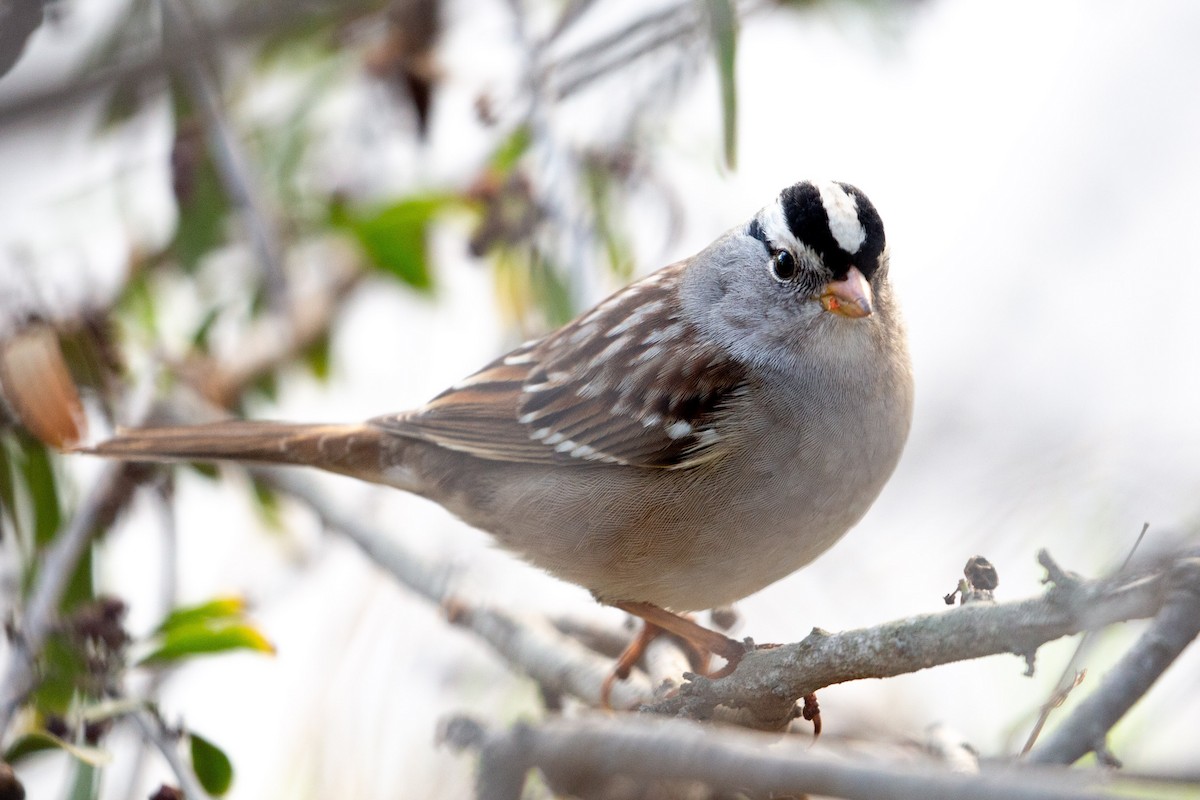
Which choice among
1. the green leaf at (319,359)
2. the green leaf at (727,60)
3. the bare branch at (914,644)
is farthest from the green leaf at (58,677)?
the green leaf at (727,60)

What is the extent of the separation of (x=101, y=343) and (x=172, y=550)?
738 millimetres

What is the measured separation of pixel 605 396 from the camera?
10.3 feet

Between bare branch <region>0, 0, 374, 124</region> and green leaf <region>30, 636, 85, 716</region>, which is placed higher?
bare branch <region>0, 0, 374, 124</region>

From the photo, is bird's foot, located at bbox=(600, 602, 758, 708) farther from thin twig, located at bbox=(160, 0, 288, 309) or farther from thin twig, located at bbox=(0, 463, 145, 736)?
thin twig, located at bbox=(160, 0, 288, 309)

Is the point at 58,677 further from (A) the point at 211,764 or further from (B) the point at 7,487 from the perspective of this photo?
(B) the point at 7,487

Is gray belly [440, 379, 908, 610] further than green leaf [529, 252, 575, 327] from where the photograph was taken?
No

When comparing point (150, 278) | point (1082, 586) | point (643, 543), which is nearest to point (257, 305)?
point (150, 278)

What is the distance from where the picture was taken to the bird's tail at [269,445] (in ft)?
10.6

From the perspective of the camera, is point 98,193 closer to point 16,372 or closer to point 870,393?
point 16,372

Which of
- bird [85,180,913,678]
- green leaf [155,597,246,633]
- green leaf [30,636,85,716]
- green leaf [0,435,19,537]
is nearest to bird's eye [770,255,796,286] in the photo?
bird [85,180,913,678]

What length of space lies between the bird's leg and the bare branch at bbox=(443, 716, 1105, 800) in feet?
4.64

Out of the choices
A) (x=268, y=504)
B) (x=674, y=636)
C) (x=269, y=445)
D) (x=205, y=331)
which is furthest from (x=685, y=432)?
(x=205, y=331)

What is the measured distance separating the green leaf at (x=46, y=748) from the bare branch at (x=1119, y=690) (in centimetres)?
181

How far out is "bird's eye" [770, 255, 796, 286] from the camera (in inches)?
115
